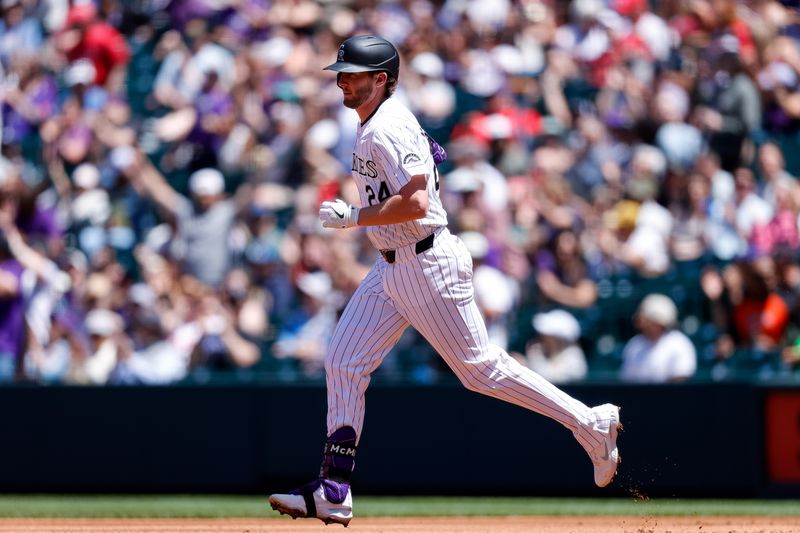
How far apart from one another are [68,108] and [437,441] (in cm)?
518

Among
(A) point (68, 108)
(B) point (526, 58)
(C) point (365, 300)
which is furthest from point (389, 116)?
(A) point (68, 108)

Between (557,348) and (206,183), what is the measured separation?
338 cm

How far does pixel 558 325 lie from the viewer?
33.2 ft

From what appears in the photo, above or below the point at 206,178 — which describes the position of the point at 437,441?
below

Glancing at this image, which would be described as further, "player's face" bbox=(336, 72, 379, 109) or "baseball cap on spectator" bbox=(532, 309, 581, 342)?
"baseball cap on spectator" bbox=(532, 309, 581, 342)

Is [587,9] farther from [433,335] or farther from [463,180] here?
[433,335]

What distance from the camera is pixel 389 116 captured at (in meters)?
6.36

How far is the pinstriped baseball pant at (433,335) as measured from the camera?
Result: 6.40 metres

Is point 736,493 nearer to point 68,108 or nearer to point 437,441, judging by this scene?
point 437,441

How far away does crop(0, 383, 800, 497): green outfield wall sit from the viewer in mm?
9570

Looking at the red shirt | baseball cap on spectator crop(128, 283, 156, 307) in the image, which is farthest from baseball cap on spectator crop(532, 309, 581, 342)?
the red shirt

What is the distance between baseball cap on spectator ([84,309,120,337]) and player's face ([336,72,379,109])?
480cm

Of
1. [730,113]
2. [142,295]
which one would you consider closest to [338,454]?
[142,295]

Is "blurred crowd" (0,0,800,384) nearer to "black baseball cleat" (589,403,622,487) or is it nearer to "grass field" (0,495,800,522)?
"grass field" (0,495,800,522)
